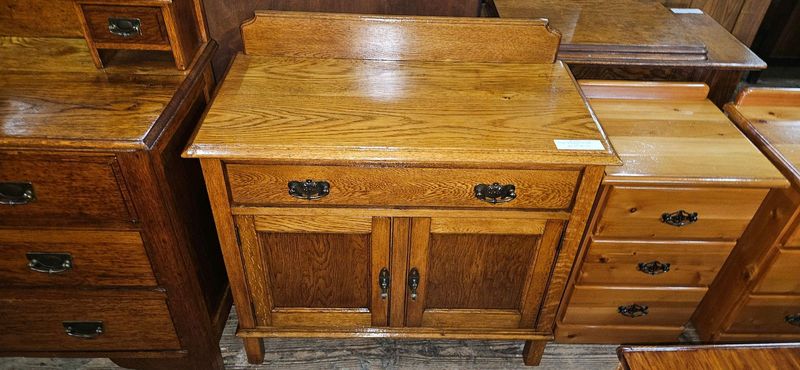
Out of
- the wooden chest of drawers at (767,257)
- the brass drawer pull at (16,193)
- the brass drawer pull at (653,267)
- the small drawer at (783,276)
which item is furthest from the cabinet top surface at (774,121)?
the brass drawer pull at (16,193)

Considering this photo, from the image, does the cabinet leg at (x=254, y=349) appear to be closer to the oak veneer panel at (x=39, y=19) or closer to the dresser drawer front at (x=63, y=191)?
the dresser drawer front at (x=63, y=191)

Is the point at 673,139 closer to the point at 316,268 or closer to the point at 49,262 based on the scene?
the point at 316,268

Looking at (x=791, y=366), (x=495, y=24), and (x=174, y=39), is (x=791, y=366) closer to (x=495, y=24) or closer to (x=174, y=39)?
(x=495, y=24)

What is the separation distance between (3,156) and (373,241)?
79 cm

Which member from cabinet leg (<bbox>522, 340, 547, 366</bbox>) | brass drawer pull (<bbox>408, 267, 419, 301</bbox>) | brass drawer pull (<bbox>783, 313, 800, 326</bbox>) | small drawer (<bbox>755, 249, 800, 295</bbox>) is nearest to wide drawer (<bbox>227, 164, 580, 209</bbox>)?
brass drawer pull (<bbox>408, 267, 419, 301</bbox>)

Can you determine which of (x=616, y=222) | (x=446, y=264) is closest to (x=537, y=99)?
(x=616, y=222)

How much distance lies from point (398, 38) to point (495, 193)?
1.62 ft

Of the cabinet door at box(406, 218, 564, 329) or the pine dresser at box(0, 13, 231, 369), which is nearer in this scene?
the pine dresser at box(0, 13, 231, 369)

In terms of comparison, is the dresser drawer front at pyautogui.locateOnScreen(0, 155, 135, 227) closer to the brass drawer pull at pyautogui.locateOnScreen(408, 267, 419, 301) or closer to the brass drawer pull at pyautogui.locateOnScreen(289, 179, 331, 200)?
the brass drawer pull at pyautogui.locateOnScreen(289, 179, 331, 200)

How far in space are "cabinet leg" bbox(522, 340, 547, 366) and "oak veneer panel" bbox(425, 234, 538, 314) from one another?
0.20 m

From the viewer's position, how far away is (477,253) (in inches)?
53.1

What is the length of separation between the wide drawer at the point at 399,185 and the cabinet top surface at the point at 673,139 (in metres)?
0.17

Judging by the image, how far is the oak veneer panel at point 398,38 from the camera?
1.36 m

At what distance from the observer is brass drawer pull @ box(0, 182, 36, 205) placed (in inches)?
44.6
